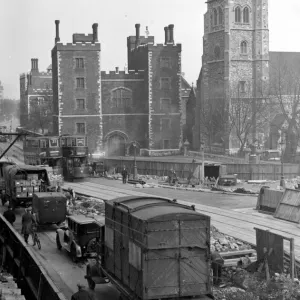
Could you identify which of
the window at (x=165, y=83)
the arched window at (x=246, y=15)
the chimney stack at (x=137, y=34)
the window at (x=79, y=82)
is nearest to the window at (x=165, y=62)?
the window at (x=165, y=83)

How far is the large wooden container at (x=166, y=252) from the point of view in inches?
516

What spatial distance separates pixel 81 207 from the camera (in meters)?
33.3

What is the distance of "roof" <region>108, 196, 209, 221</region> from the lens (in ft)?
43.9

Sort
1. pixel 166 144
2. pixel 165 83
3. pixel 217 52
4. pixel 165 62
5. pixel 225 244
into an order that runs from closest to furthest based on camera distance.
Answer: pixel 225 244
pixel 165 62
pixel 217 52
pixel 166 144
pixel 165 83

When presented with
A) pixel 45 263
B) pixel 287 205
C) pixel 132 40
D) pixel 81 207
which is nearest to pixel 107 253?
pixel 45 263

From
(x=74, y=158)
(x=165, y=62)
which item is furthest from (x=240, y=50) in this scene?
(x=74, y=158)

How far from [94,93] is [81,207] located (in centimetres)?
4277

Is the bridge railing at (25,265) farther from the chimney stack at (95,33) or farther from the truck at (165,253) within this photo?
the chimney stack at (95,33)

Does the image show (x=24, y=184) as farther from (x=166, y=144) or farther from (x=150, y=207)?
(x=166, y=144)

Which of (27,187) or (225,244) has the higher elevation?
(27,187)

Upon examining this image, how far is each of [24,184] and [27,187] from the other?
9.8 inches

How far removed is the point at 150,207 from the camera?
46.4 ft

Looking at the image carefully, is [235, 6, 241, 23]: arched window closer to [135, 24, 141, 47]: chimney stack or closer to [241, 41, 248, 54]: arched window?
[241, 41, 248, 54]: arched window

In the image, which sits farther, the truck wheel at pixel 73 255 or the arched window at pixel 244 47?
the arched window at pixel 244 47
